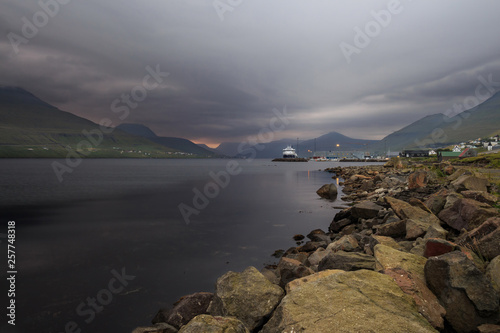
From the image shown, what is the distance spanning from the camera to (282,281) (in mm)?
9547

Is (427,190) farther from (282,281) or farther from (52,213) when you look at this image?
(52,213)

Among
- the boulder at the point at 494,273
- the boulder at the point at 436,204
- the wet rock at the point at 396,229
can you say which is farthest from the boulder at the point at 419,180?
the boulder at the point at 494,273

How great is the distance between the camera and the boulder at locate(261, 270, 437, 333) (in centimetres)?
495

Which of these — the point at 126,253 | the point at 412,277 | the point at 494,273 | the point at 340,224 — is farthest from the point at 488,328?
the point at 126,253

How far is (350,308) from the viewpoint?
5.37 metres

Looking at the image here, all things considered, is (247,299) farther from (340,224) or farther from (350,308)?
(340,224)

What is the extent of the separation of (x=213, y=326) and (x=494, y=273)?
7058 mm

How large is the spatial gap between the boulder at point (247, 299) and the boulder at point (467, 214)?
8.81m

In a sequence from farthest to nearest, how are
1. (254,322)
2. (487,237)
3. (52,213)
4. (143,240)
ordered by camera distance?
(52,213) → (143,240) → (487,237) → (254,322)

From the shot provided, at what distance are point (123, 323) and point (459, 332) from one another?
35.1ft

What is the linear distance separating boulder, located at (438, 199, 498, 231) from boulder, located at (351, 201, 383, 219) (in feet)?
21.4

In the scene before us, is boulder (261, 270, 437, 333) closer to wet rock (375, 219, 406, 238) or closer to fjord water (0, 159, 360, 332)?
fjord water (0, 159, 360, 332)

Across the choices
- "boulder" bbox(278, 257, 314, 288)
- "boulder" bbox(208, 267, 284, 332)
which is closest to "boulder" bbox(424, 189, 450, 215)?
"boulder" bbox(278, 257, 314, 288)

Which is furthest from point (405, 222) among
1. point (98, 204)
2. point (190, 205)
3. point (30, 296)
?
point (98, 204)
